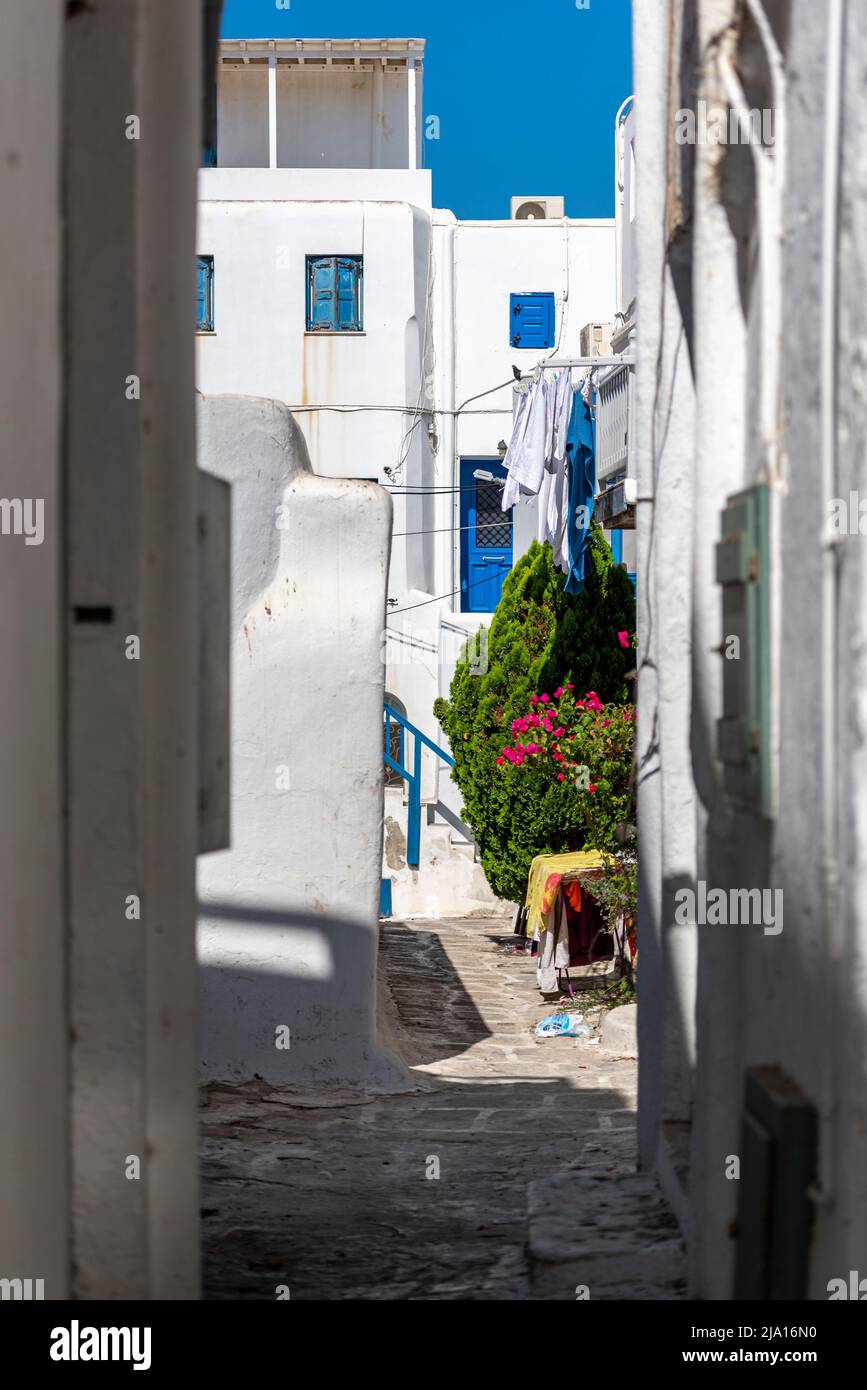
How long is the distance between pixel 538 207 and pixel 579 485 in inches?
512

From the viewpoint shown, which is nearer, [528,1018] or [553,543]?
[528,1018]

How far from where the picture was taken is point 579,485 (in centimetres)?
1270

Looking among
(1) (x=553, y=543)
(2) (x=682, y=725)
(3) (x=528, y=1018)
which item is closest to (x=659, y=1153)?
(2) (x=682, y=725)

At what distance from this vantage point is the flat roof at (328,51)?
23.8 meters

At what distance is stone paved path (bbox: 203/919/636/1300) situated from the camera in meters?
4.27

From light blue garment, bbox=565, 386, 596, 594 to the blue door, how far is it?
922 cm

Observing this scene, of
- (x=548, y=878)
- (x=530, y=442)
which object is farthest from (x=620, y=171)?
(x=548, y=878)

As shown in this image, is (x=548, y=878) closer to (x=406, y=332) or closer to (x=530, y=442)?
(x=530, y=442)

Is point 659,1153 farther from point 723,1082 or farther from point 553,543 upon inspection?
point 553,543

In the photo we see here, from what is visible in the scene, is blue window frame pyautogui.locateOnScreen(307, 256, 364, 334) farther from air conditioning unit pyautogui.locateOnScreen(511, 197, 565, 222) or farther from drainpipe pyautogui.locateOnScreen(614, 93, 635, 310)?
drainpipe pyautogui.locateOnScreen(614, 93, 635, 310)

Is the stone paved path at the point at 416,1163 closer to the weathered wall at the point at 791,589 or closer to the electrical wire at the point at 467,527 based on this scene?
the weathered wall at the point at 791,589

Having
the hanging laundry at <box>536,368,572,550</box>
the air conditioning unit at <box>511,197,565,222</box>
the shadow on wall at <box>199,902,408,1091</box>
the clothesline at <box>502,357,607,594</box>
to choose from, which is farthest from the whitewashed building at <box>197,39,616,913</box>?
the shadow on wall at <box>199,902,408,1091</box>

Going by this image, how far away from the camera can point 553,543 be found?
12.8 m
